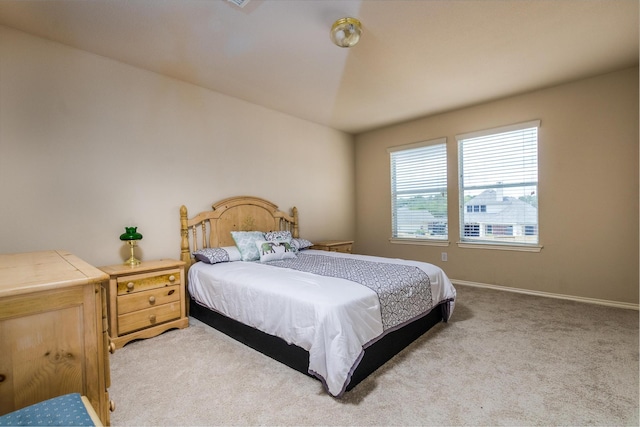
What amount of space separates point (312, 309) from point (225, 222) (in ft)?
6.87

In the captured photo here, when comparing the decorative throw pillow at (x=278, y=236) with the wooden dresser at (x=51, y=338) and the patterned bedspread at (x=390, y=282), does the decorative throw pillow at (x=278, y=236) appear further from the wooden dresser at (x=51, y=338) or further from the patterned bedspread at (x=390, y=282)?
the wooden dresser at (x=51, y=338)

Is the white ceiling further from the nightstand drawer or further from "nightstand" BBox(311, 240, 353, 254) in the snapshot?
the nightstand drawer

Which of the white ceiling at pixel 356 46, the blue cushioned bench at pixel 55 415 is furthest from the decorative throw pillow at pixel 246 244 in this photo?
the blue cushioned bench at pixel 55 415

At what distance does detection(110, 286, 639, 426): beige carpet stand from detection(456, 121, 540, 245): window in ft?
4.62

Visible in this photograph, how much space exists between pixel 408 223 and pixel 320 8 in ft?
11.5

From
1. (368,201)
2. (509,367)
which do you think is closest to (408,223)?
(368,201)

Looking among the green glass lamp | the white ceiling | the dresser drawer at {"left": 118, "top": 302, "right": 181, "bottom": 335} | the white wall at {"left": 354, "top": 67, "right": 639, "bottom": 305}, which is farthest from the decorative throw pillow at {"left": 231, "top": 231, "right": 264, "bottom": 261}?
the white wall at {"left": 354, "top": 67, "right": 639, "bottom": 305}

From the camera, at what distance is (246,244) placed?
329 cm

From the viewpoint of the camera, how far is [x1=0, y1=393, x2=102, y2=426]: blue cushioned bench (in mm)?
787

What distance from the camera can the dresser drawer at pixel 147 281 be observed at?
2.45m

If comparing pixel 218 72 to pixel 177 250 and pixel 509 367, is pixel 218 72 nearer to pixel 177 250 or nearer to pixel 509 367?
pixel 177 250

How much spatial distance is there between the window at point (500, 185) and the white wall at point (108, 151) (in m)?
2.71

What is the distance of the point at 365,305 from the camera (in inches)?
75.3

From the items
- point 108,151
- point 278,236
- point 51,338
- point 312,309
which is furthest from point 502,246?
point 108,151
